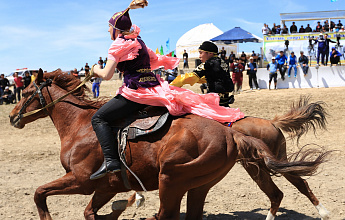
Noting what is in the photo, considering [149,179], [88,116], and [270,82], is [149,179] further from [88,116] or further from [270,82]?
[270,82]

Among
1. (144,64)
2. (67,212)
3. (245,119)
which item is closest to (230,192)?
(245,119)

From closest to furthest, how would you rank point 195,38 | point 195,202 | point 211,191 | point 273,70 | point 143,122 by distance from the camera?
1. point 143,122
2. point 195,202
3. point 211,191
4. point 273,70
5. point 195,38

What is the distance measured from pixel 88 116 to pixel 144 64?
1067 mm

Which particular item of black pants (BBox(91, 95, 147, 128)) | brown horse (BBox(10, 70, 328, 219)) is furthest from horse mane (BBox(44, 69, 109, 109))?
black pants (BBox(91, 95, 147, 128))

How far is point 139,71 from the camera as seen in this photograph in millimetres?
4582

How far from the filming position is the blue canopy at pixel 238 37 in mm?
28953

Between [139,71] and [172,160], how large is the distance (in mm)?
1160

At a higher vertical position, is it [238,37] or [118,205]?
[238,37]

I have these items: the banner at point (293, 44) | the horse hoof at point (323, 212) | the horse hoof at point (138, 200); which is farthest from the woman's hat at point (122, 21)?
the banner at point (293, 44)

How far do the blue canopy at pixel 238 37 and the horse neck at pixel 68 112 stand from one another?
990 inches

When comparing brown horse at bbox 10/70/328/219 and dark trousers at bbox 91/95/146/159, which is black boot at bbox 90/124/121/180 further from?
brown horse at bbox 10/70/328/219

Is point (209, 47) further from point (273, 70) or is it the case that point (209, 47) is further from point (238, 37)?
point (238, 37)

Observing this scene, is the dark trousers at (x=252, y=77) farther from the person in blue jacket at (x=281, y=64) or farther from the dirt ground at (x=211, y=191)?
the dirt ground at (x=211, y=191)

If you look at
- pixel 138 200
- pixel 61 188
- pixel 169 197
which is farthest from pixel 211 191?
pixel 61 188
